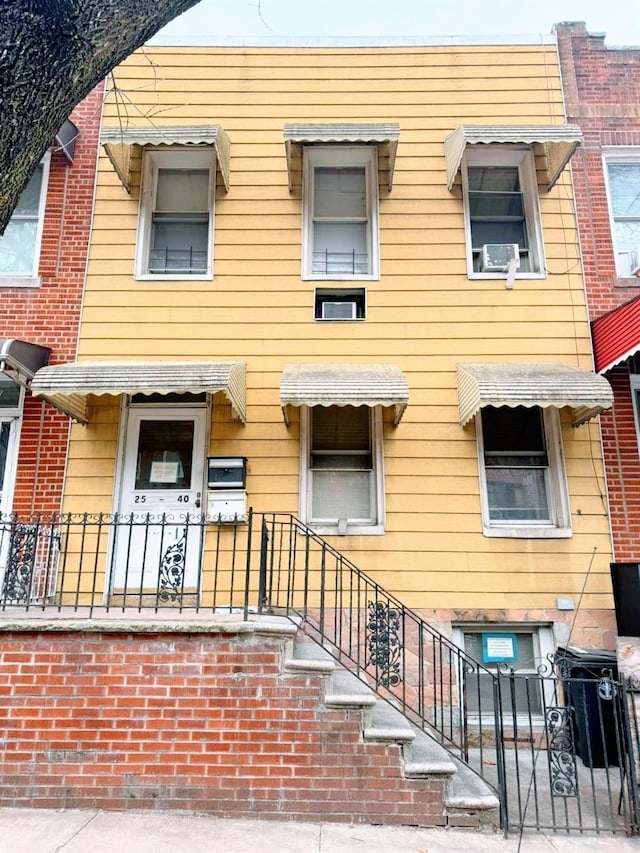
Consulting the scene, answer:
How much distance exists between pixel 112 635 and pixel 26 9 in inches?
152

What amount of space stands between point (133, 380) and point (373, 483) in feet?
9.34

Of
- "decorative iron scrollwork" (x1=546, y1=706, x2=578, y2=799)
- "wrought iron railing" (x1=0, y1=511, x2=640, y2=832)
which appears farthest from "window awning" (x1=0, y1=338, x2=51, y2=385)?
"decorative iron scrollwork" (x1=546, y1=706, x2=578, y2=799)

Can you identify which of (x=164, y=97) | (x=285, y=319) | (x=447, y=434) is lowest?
(x=447, y=434)

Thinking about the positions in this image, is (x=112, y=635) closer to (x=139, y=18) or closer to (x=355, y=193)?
(x=139, y=18)

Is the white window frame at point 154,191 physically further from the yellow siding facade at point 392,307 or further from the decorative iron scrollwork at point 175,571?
the decorative iron scrollwork at point 175,571

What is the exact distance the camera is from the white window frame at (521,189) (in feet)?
23.6

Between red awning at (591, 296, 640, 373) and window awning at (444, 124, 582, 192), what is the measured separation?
1.96 meters

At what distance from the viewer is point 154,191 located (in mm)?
7539

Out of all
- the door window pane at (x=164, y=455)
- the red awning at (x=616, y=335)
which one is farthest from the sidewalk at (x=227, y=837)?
the red awning at (x=616, y=335)

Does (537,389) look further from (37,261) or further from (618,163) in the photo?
(37,261)

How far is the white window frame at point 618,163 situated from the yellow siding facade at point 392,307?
54 centimetres

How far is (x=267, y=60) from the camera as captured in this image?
7848mm

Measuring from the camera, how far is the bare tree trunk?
215 cm

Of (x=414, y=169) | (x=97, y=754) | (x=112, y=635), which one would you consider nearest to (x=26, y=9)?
(x=112, y=635)
